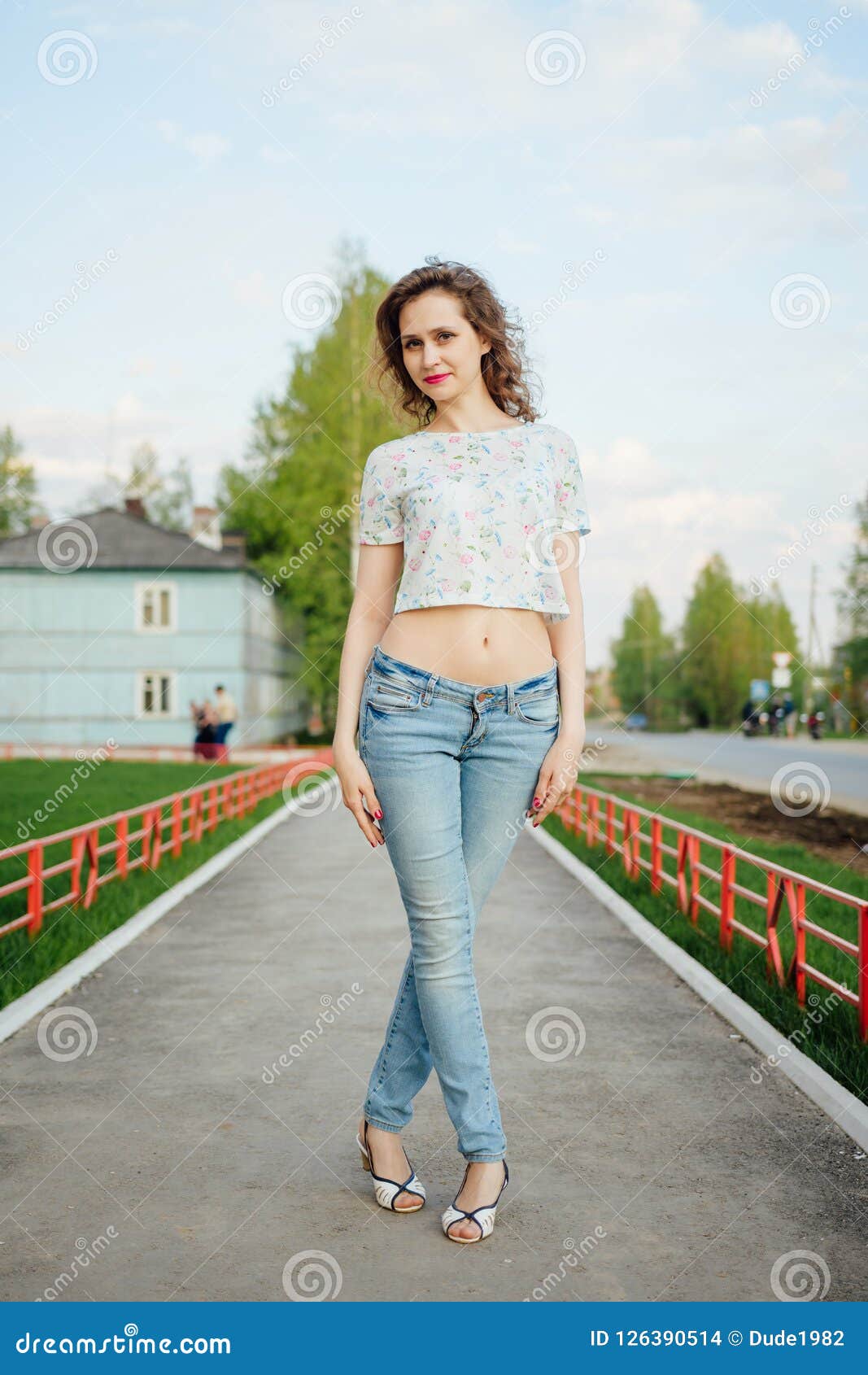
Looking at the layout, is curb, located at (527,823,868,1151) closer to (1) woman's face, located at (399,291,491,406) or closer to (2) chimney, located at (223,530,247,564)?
(1) woman's face, located at (399,291,491,406)

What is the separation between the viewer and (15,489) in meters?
79.1

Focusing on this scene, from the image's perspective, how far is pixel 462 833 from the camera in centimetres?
355

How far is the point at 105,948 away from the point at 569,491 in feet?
16.9

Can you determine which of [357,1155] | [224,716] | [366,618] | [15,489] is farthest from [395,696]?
[15,489]

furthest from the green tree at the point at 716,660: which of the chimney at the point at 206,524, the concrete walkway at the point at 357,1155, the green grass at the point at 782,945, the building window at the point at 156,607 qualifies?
the concrete walkway at the point at 357,1155

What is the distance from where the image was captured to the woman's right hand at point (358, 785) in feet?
11.3

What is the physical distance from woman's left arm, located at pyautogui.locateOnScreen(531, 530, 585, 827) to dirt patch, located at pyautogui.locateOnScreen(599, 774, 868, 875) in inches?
393

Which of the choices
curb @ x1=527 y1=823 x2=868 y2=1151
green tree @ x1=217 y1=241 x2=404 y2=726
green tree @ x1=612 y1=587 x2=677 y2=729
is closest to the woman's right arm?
curb @ x1=527 y1=823 x2=868 y2=1151

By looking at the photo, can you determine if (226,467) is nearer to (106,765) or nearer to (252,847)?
(106,765)

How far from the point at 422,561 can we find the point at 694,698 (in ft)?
378

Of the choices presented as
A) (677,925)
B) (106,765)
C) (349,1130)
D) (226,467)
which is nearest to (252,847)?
(677,925)

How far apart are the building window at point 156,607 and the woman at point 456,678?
4188 cm

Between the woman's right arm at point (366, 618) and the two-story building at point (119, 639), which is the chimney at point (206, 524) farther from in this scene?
the woman's right arm at point (366, 618)

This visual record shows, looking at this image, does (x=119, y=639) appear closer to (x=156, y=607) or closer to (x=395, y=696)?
(x=156, y=607)
